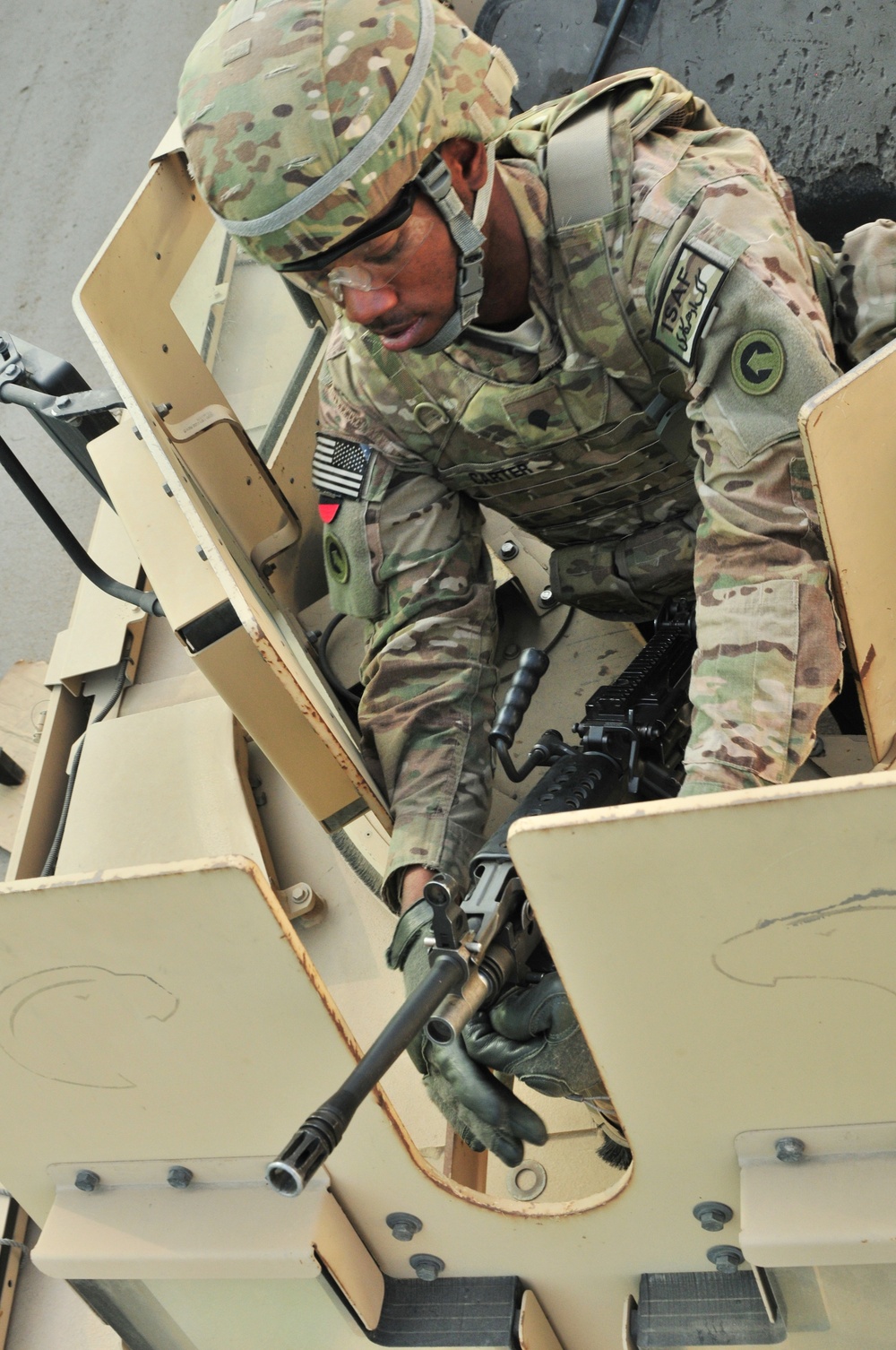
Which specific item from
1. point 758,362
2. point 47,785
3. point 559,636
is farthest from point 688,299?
point 47,785

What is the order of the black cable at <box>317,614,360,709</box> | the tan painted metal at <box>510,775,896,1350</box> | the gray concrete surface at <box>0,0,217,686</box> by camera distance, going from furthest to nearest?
the gray concrete surface at <box>0,0,217,686</box>
the black cable at <box>317,614,360,709</box>
the tan painted metal at <box>510,775,896,1350</box>

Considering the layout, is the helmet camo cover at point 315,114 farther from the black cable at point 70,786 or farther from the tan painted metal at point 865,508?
the black cable at point 70,786

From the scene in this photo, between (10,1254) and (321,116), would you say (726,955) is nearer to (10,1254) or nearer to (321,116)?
(321,116)

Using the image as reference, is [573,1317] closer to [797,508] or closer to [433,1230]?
[433,1230]

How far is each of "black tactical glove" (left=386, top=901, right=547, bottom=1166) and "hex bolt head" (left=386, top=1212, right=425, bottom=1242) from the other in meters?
0.13

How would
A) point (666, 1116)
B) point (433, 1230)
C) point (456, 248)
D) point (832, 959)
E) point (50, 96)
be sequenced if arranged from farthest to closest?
point (50, 96), point (456, 248), point (433, 1230), point (666, 1116), point (832, 959)

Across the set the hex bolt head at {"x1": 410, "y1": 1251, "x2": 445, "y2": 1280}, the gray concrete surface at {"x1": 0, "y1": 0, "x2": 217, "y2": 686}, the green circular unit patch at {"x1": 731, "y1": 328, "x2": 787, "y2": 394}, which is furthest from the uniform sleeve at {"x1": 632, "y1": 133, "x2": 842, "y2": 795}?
the gray concrete surface at {"x1": 0, "y1": 0, "x2": 217, "y2": 686}

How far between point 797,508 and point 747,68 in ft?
4.54

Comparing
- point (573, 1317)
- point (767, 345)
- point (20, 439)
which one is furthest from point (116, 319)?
point (20, 439)

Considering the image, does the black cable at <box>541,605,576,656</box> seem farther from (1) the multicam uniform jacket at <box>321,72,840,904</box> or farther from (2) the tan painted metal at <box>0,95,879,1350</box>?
(2) the tan painted metal at <box>0,95,879,1350</box>

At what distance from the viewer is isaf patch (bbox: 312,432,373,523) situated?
199cm

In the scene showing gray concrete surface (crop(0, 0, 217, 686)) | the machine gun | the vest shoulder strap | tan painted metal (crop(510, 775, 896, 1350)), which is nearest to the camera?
tan painted metal (crop(510, 775, 896, 1350))

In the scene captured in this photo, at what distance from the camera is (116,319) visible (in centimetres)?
192

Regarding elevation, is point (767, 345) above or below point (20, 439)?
above
